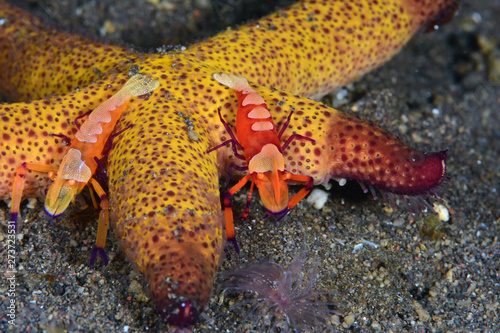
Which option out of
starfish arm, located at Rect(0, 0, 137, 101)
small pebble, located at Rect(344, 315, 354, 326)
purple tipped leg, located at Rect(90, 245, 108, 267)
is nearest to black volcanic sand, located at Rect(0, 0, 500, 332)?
small pebble, located at Rect(344, 315, 354, 326)

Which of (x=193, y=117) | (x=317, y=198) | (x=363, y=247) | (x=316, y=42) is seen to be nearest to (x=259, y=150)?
(x=193, y=117)

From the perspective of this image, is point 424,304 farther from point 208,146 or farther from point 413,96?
point 413,96

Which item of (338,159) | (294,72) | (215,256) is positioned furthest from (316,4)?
(215,256)

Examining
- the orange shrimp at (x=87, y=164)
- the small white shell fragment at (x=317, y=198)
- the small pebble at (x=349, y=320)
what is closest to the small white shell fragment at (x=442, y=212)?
the small white shell fragment at (x=317, y=198)

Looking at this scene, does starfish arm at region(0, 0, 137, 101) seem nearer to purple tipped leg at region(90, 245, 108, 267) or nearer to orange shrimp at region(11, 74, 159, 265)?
orange shrimp at region(11, 74, 159, 265)

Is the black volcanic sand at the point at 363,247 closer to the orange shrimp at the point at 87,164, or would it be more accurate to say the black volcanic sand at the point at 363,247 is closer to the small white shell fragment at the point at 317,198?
the small white shell fragment at the point at 317,198

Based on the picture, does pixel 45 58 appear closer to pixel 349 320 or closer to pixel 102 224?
pixel 102 224
